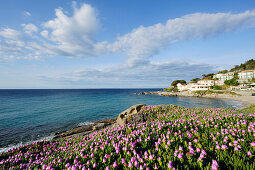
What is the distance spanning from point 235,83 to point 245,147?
8651 cm

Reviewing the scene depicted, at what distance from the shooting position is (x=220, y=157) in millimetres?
2398

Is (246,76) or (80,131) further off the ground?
(246,76)

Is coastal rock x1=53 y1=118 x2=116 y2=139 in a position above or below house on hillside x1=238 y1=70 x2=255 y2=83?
below

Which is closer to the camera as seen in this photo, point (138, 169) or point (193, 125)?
point (138, 169)

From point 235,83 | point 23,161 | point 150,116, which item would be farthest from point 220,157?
point 235,83

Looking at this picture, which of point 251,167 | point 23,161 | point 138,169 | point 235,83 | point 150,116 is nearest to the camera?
point 251,167

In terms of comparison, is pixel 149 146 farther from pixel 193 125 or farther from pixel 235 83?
pixel 235 83

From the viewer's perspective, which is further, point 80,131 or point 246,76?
point 246,76

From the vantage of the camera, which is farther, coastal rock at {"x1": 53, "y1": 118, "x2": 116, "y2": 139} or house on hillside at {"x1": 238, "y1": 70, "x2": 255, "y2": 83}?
house on hillside at {"x1": 238, "y1": 70, "x2": 255, "y2": 83}

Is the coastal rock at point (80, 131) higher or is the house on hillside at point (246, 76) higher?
the house on hillside at point (246, 76)

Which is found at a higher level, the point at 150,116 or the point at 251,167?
the point at 251,167

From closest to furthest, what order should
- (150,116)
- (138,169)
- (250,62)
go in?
(138,169), (150,116), (250,62)

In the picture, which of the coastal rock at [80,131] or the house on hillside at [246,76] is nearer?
the coastal rock at [80,131]

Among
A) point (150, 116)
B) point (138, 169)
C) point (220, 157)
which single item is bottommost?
point (150, 116)
